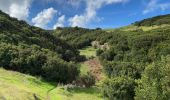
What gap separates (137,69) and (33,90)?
46361 mm

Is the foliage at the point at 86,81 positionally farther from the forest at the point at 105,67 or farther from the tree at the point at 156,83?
the tree at the point at 156,83

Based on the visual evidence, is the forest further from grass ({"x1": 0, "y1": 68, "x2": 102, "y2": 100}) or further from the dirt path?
grass ({"x1": 0, "y1": 68, "x2": 102, "y2": 100})

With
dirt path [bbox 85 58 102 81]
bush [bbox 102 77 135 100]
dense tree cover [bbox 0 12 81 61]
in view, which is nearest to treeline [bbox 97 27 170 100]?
bush [bbox 102 77 135 100]

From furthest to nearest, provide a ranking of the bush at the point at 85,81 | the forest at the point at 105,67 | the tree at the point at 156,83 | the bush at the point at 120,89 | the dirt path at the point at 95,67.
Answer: the dirt path at the point at 95,67
the bush at the point at 85,81
the bush at the point at 120,89
the forest at the point at 105,67
the tree at the point at 156,83

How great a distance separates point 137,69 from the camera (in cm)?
10669

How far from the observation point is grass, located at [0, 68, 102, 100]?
57734mm

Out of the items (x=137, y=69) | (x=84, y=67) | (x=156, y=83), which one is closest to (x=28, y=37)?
(x=84, y=67)

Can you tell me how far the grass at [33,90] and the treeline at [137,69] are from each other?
4735 mm

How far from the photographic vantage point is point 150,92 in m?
62.8

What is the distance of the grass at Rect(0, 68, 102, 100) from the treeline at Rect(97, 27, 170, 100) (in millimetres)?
4735

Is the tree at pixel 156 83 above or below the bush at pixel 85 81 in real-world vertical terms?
above

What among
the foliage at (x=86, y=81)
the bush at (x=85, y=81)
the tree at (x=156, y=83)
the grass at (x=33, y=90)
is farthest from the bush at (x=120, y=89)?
the foliage at (x=86, y=81)

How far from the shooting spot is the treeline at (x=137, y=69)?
63.5m

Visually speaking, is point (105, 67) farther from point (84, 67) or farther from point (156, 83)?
point (156, 83)
